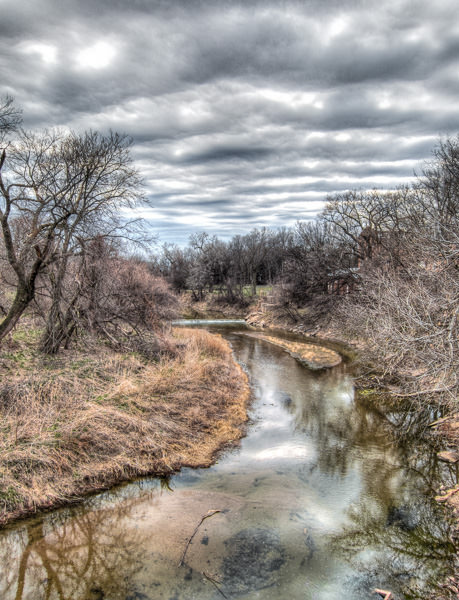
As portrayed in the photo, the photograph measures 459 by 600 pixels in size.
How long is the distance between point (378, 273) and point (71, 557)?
15.3 m

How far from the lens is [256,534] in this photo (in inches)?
289

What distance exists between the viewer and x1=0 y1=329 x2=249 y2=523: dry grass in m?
8.40

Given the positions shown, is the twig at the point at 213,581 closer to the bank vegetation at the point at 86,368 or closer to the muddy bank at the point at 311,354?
the bank vegetation at the point at 86,368

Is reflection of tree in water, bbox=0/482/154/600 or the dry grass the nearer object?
reflection of tree in water, bbox=0/482/154/600

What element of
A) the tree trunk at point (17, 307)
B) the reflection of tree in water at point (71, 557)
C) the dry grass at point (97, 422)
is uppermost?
the tree trunk at point (17, 307)

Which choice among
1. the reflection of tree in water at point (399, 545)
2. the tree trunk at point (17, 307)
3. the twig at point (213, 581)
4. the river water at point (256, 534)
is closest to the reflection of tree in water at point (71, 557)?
the river water at point (256, 534)

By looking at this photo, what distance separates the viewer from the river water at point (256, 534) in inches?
241

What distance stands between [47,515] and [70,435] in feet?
6.47

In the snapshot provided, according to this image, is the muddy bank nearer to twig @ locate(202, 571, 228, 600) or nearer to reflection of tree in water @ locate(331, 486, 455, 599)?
reflection of tree in water @ locate(331, 486, 455, 599)

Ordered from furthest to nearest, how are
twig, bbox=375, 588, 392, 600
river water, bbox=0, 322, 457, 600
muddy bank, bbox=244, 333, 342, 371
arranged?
muddy bank, bbox=244, 333, 342, 371, river water, bbox=0, 322, 457, 600, twig, bbox=375, 588, 392, 600

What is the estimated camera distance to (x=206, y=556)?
6.72 meters

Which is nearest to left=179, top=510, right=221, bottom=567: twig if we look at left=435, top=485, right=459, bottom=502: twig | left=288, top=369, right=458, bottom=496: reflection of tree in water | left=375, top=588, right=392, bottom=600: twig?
left=375, top=588, right=392, bottom=600: twig

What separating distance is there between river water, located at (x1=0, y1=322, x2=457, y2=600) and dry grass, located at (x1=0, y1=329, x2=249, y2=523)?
545 millimetres

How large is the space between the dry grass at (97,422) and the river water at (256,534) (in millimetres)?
545
